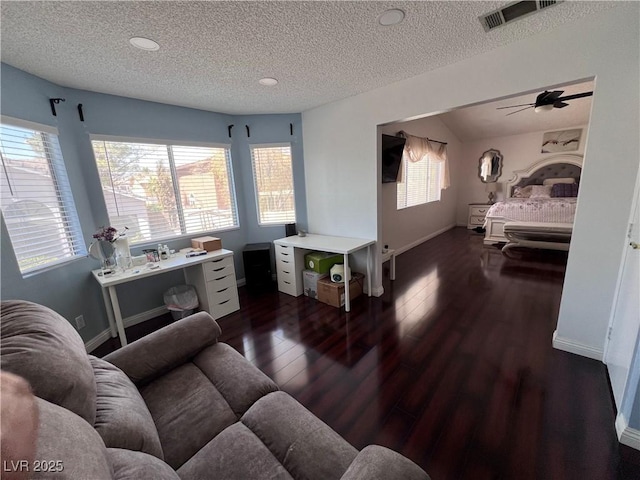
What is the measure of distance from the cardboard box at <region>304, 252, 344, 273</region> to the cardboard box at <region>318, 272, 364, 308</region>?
0.47 ft

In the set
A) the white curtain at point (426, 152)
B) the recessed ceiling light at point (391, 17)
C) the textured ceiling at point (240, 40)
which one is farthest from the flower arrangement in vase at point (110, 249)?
the white curtain at point (426, 152)

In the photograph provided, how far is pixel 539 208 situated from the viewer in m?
4.58

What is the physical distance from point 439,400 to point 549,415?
2.00 feet

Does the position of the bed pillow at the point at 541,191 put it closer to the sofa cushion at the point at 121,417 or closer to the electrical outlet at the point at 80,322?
the sofa cushion at the point at 121,417

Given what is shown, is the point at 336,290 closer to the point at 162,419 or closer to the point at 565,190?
the point at 162,419

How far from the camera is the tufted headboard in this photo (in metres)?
5.59

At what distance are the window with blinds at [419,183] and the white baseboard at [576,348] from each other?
3143 mm

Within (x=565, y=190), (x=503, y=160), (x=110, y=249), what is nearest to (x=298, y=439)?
(x=110, y=249)

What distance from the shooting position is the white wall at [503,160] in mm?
6031

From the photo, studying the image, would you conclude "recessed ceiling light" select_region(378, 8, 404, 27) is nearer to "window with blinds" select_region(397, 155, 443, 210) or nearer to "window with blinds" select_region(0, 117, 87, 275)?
"window with blinds" select_region(0, 117, 87, 275)

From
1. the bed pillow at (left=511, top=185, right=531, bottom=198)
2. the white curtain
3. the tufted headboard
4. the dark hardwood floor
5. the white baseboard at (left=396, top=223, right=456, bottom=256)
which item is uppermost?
the white curtain

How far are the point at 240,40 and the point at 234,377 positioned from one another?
2.07 m

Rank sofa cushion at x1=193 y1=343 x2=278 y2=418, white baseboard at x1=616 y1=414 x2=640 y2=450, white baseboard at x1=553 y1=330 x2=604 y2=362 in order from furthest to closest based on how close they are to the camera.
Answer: white baseboard at x1=553 y1=330 x2=604 y2=362
white baseboard at x1=616 y1=414 x2=640 y2=450
sofa cushion at x1=193 y1=343 x2=278 y2=418

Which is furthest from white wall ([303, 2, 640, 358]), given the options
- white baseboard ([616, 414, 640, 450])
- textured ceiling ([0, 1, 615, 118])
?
Answer: white baseboard ([616, 414, 640, 450])
